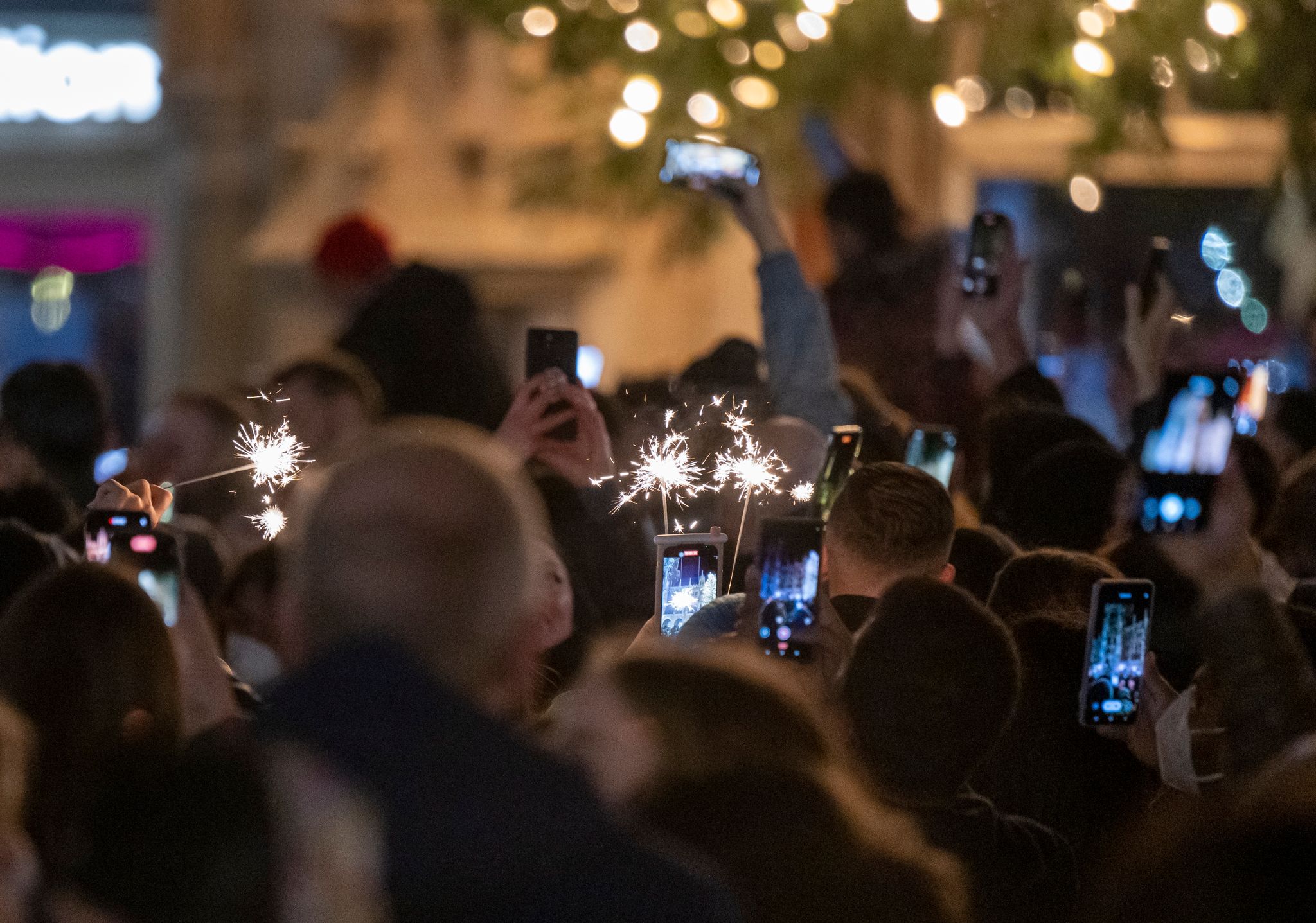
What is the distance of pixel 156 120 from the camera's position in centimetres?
1467

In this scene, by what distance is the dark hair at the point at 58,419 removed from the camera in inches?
176

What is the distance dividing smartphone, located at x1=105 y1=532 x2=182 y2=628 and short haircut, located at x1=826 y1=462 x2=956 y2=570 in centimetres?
114

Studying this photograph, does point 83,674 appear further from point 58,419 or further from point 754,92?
point 754,92

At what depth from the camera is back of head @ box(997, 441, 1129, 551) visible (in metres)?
4.08

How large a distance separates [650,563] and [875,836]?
1758mm

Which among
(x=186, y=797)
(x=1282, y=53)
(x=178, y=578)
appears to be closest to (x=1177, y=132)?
(x=1282, y=53)

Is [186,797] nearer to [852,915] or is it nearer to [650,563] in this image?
[852,915]

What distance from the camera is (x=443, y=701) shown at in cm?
177

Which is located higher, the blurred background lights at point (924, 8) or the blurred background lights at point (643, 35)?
the blurred background lights at point (924, 8)

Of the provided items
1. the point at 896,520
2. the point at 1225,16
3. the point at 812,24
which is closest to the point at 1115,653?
the point at 896,520

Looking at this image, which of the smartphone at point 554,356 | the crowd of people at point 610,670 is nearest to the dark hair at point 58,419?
the crowd of people at point 610,670

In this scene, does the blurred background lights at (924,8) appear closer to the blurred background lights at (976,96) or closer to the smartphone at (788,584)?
the smartphone at (788,584)

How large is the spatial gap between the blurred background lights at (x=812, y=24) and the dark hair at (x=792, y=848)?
4943 millimetres

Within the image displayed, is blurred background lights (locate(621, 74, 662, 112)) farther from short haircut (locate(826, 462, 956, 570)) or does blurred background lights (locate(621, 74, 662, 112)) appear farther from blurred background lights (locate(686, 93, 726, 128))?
short haircut (locate(826, 462, 956, 570))
